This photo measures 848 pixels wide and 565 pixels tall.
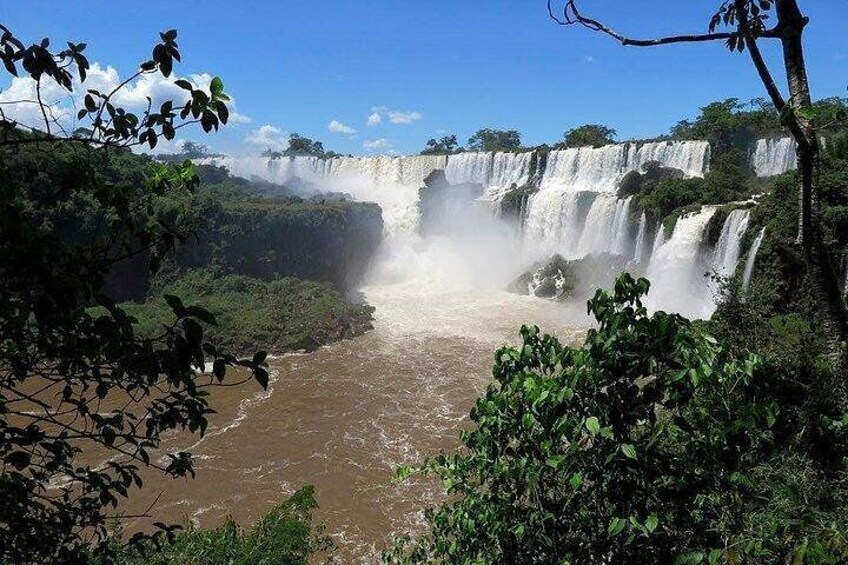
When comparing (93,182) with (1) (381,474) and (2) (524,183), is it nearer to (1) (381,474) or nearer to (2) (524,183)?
(1) (381,474)

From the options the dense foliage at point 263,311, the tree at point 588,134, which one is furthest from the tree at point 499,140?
the dense foliage at point 263,311

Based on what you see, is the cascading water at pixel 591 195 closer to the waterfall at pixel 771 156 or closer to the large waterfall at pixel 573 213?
the large waterfall at pixel 573 213

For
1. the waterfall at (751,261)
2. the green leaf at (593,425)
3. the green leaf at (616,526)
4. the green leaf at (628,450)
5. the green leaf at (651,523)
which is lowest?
the green leaf at (616,526)

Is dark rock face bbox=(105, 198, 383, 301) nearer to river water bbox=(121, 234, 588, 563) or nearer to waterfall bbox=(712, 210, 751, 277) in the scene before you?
river water bbox=(121, 234, 588, 563)

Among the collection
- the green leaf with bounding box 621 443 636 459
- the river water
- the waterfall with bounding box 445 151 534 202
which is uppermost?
the waterfall with bounding box 445 151 534 202

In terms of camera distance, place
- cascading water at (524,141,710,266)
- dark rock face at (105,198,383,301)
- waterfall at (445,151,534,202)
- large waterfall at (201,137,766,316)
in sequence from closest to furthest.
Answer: large waterfall at (201,137,766,316)
dark rock face at (105,198,383,301)
cascading water at (524,141,710,266)
waterfall at (445,151,534,202)

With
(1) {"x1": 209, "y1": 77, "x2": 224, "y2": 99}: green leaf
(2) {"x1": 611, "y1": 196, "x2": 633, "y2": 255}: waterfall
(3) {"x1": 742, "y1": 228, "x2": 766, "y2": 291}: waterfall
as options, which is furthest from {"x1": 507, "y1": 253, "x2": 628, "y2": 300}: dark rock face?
(1) {"x1": 209, "y1": 77, "x2": 224, "y2": 99}: green leaf

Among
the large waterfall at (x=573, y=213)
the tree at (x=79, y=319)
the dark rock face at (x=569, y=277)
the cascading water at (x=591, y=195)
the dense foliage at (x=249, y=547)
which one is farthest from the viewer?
the cascading water at (x=591, y=195)

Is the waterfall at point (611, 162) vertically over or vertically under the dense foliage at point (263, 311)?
over
